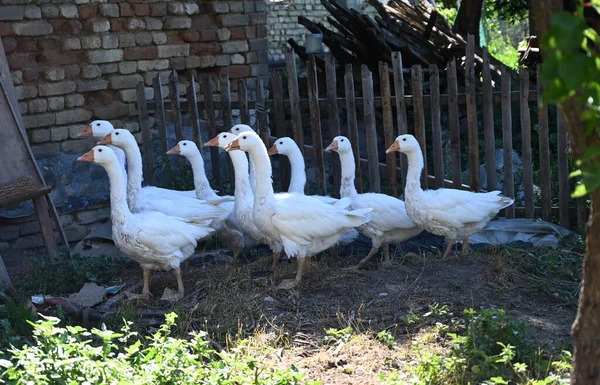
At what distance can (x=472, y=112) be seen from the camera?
27.1 ft

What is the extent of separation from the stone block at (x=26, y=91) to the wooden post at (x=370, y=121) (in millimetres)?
3813

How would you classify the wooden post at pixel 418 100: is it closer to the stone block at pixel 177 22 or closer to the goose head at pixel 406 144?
the goose head at pixel 406 144

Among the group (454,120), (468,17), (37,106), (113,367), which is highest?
(468,17)

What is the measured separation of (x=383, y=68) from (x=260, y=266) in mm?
2564

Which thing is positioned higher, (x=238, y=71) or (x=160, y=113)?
(x=238, y=71)

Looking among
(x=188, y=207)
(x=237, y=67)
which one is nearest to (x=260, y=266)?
(x=188, y=207)

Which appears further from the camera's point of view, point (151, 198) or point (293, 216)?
point (151, 198)

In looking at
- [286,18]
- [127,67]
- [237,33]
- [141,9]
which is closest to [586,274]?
[127,67]

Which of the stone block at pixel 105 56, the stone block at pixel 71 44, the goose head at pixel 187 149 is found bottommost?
the goose head at pixel 187 149

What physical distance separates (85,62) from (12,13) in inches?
39.8

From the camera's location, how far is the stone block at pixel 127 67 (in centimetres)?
980

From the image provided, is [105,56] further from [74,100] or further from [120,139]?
[120,139]

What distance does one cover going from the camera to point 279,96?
29.3 ft

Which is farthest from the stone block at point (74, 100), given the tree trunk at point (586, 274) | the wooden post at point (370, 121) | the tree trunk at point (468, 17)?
the tree trunk at point (468, 17)
